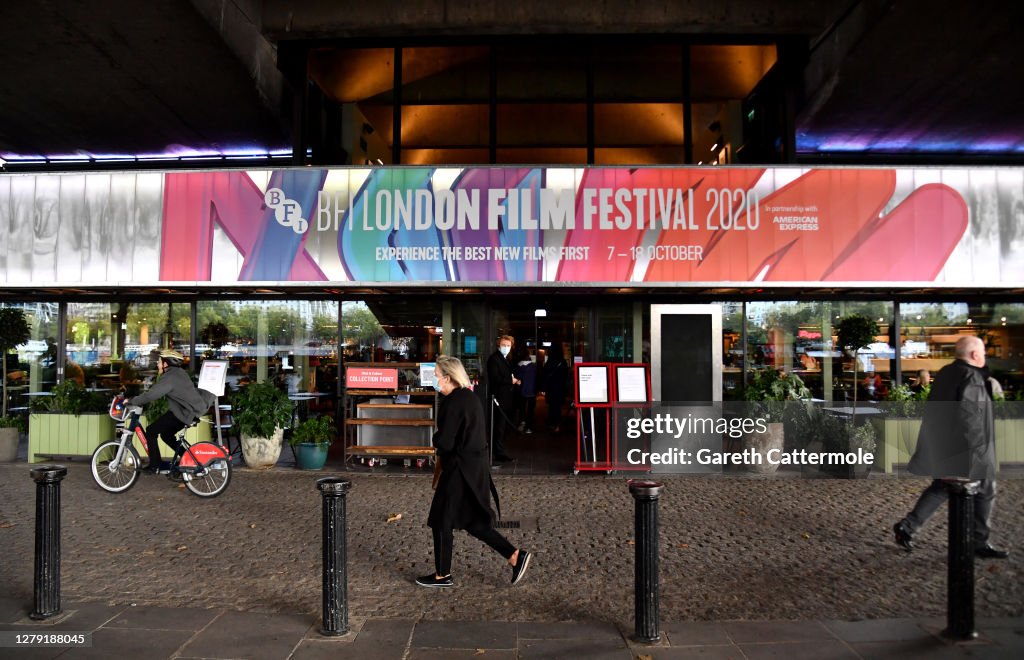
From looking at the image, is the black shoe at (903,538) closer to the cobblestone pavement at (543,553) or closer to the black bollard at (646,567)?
the cobblestone pavement at (543,553)

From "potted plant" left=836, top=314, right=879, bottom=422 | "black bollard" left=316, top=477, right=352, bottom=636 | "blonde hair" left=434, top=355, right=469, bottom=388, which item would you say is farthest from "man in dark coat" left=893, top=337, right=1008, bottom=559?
"black bollard" left=316, top=477, right=352, bottom=636

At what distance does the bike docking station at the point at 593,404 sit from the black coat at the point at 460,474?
439 centimetres

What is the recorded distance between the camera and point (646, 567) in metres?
4.08

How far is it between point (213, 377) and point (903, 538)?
9415mm

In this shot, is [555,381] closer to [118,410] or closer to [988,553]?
[118,410]

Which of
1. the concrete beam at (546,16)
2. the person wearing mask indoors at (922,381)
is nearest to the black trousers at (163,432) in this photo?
the concrete beam at (546,16)

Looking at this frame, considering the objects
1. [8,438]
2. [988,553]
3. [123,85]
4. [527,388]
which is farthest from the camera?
[527,388]

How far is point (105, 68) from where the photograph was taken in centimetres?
994

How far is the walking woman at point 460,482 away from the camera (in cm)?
484

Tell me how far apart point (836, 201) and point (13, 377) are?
14.8 metres

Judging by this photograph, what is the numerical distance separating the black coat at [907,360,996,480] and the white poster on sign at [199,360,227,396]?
31.0 feet

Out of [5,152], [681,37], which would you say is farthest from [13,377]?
[681,37]

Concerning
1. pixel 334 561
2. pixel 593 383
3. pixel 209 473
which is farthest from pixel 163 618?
pixel 593 383

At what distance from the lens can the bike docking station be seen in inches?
361
